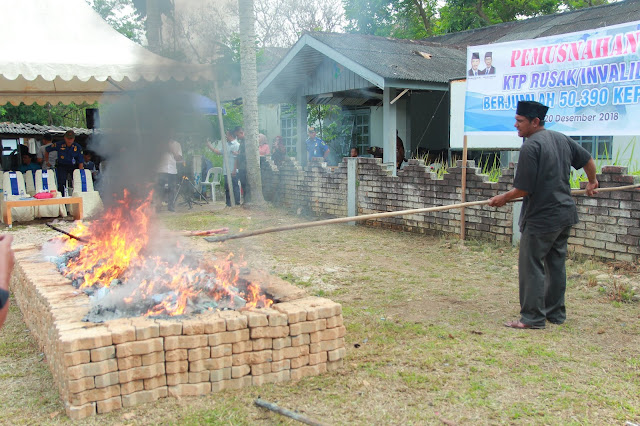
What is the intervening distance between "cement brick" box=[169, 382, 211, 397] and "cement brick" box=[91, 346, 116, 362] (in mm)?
445

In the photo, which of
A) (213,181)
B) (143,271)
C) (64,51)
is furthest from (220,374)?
(213,181)

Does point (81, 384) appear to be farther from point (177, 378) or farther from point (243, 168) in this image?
point (243, 168)

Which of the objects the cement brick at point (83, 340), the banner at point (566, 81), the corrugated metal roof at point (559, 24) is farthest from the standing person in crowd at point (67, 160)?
the corrugated metal roof at point (559, 24)

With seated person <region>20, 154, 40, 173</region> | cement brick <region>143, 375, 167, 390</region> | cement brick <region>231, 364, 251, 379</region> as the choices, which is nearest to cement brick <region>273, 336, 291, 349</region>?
cement brick <region>231, 364, 251, 379</region>

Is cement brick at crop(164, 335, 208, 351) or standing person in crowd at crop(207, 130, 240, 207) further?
standing person in crowd at crop(207, 130, 240, 207)

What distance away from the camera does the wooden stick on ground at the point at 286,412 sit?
3.07 meters

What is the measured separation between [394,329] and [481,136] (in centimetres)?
464

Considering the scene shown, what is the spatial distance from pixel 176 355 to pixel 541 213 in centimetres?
326

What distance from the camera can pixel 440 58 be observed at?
14109 millimetres

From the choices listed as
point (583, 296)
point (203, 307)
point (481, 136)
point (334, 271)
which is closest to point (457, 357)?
point (203, 307)

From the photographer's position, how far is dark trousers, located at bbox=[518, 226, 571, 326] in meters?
4.75

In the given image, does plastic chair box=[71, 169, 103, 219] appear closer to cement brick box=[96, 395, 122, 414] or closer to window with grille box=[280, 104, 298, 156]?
window with grille box=[280, 104, 298, 156]

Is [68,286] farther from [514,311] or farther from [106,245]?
[514,311]

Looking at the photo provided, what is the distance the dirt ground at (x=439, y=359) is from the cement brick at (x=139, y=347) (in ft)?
1.15
